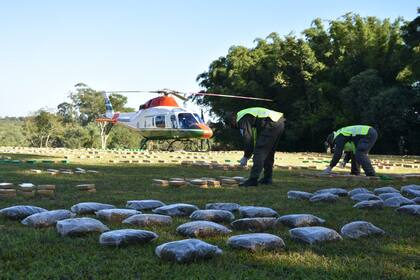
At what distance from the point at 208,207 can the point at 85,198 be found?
5.70 feet

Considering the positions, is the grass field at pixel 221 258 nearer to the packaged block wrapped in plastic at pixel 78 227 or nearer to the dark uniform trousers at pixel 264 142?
the packaged block wrapped in plastic at pixel 78 227

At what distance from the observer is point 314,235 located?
3646mm

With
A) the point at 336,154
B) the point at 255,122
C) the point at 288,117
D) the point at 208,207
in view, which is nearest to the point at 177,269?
the point at 208,207

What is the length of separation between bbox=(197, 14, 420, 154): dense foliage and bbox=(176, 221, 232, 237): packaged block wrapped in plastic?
26960 millimetres

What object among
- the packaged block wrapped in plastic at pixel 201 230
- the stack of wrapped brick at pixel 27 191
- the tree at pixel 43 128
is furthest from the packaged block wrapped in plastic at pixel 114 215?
the tree at pixel 43 128

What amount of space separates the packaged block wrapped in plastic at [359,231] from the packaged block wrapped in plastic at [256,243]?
0.73 metres

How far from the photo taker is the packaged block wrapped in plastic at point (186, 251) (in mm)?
2996

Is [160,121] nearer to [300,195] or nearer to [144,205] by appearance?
[300,195]

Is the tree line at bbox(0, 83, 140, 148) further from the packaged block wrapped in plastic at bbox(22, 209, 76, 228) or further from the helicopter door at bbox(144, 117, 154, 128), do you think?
the packaged block wrapped in plastic at bbox(22, 209, 76, 228)

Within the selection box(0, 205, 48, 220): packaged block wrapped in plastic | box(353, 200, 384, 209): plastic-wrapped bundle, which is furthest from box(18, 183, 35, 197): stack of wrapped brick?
box(353, 200, 384, 209): plastic-wrapped bundle

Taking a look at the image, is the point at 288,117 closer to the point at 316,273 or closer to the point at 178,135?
the point at 178,135

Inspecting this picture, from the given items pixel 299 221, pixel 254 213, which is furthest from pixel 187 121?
pixel 299 221

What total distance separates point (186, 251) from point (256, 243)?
56 cm

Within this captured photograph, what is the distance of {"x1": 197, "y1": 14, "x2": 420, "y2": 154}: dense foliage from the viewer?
30219 millimetres
